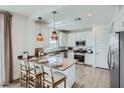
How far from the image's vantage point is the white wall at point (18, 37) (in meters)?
3.72

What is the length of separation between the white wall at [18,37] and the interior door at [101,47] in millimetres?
3647

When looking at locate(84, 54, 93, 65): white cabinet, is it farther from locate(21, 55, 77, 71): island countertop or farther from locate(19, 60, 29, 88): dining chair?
locate(19, 60, 29, 88): dining chair

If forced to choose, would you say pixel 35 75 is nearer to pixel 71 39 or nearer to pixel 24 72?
pixel 24 72

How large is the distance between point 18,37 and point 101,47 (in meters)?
4.04

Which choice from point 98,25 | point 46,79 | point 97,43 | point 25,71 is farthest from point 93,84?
point 98,25

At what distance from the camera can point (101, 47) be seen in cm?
559

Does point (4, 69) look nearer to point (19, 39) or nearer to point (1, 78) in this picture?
point (1, 78)

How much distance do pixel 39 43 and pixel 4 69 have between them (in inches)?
75.5

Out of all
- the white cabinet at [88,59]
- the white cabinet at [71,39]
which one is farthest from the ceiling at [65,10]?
the white cabinet at [71,39]

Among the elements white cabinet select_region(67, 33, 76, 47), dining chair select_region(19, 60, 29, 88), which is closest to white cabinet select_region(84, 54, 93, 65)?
white cabinet select_region(67, 33, 76, 47)

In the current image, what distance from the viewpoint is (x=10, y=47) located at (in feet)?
11.5

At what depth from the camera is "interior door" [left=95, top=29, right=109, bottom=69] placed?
5.45 meters

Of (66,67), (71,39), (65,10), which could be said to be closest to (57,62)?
(66,67)

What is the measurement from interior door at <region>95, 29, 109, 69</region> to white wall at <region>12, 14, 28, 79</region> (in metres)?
3.65
